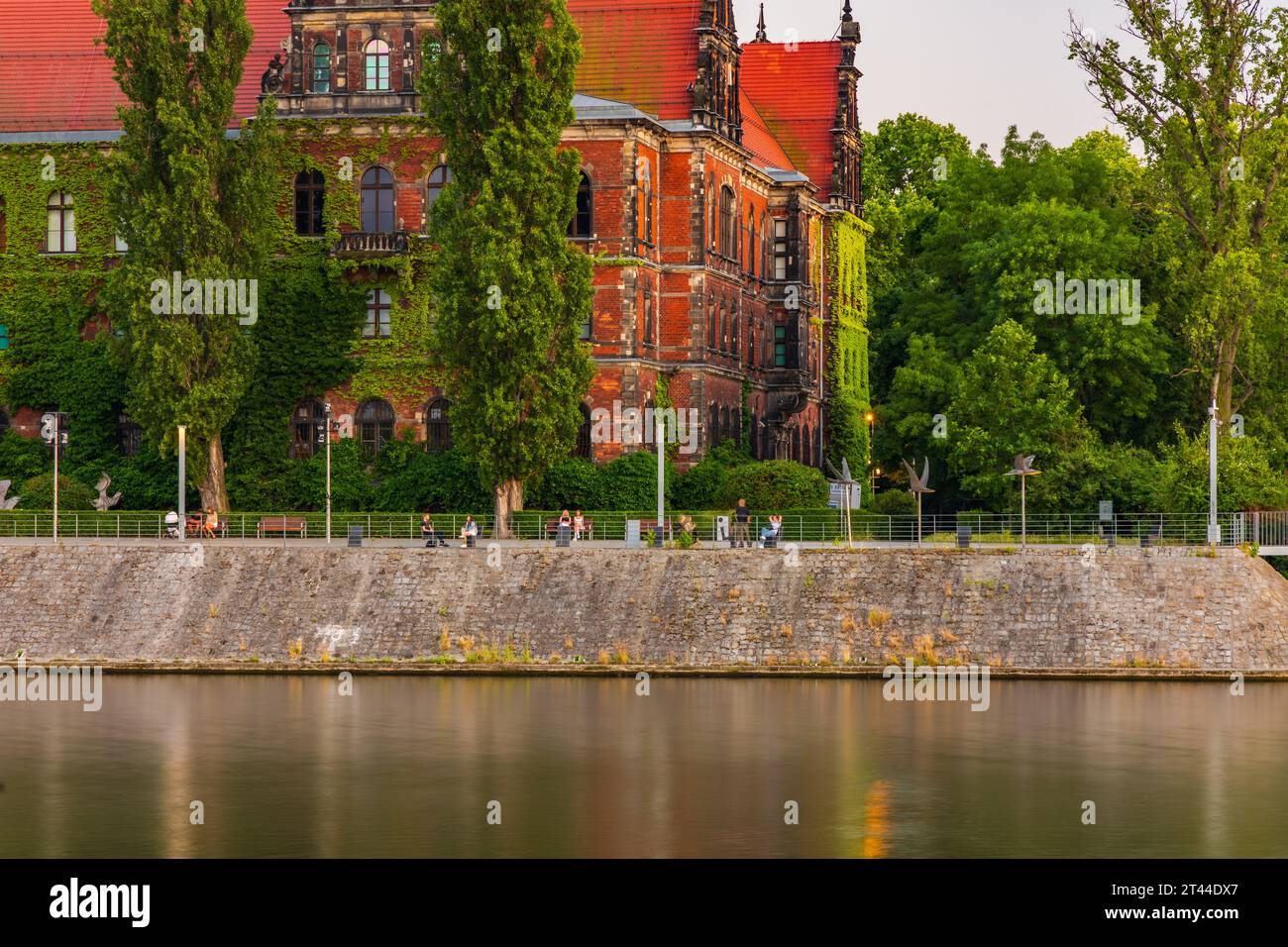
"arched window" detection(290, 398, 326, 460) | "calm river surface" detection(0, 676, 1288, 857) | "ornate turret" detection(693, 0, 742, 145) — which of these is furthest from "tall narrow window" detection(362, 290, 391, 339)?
"calm river surface" detection(0, 676, 1288, 857)

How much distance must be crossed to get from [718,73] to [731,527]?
66.9 feet

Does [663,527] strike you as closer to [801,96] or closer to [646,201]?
[646,201]

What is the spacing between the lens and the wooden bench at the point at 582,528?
6600cm

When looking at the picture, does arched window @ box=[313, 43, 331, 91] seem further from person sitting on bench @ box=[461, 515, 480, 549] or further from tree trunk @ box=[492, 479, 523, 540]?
person sitting on bench @ box=[461, 515, 480, 549]

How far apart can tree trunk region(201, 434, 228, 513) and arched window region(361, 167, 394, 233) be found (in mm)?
9675

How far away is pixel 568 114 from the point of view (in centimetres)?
6712

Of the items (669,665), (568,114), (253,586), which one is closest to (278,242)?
(568,114)

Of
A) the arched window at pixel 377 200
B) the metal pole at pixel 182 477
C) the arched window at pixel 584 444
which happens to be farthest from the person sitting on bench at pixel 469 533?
the arched window at pixel 377 200

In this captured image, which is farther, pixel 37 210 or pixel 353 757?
pixel 37 210

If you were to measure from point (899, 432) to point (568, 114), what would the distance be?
21.0 meters

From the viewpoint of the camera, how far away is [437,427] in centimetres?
7725

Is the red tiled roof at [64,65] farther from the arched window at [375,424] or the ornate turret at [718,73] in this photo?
the ornate turret at [718,73]

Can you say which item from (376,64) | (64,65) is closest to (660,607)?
(376,64)
